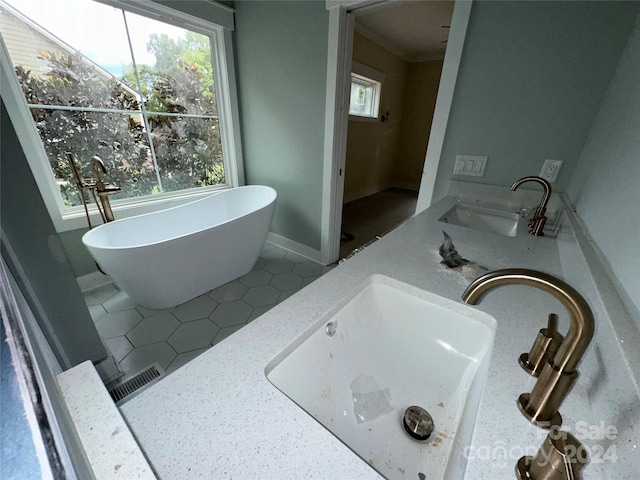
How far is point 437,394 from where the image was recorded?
63cm

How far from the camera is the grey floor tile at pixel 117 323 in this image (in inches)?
62.7

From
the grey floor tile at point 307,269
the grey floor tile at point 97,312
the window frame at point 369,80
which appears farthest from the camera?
the window frame at point 369,80

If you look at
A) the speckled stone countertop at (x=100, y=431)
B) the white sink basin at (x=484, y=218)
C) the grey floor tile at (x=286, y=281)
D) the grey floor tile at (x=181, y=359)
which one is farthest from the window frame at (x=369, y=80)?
the speckled stone countertop at (x=100, y=431)

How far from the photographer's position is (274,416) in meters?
0.39

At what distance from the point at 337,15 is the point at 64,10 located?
1.78 m

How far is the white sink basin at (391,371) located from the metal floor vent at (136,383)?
1131 mm

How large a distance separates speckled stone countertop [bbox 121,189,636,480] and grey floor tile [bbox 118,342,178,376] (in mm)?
1224

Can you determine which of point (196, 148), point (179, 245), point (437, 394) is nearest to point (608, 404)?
point (437, 394)

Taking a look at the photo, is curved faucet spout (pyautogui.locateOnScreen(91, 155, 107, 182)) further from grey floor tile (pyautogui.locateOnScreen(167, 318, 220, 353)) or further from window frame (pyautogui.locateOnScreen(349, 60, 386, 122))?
window frame (pyautogui.locateOnScreen(349, 60, 386, 122))

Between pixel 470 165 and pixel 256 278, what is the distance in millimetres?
1815

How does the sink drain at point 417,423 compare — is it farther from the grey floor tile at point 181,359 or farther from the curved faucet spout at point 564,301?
the grey floor tile at point 181,359

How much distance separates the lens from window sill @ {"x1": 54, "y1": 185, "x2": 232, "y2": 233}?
1.81 m

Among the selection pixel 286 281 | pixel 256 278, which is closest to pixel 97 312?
pixel 256 278

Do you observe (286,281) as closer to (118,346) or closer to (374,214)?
(118,346)
